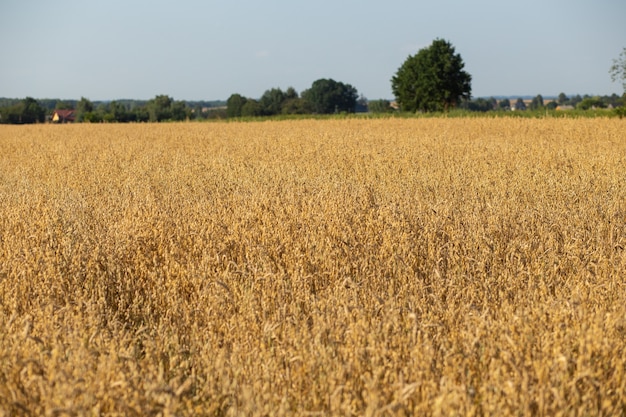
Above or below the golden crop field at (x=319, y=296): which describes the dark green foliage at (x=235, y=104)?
above

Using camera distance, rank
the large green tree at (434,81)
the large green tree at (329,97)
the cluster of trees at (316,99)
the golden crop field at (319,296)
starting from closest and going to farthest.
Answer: the golden crop field at (319,296), the large green tree at (434,81), the cluster of trees at (316,99), the large green tree at (329,97)

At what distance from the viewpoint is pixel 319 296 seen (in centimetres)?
457

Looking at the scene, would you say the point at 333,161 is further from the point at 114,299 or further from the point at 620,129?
the point at 620,129

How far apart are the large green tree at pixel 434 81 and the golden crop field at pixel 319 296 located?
58.9 metres

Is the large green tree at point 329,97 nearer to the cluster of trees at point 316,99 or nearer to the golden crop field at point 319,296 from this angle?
the cluster of trees at point 316,99

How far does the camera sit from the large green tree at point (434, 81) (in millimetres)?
69000

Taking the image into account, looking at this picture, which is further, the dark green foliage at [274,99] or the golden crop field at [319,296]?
the dark green foliage at [274,99]

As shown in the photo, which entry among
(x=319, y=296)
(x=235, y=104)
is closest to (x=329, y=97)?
(x=235, y=104)

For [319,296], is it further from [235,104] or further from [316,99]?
[316,99]

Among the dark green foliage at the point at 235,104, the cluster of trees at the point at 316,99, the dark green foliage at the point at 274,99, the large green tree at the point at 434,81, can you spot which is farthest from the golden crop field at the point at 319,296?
the dark green foliage at the point at 274,99

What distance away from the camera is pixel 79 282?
17.1 ft

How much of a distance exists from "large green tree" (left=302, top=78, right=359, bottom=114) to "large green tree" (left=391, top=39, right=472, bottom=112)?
59.0m

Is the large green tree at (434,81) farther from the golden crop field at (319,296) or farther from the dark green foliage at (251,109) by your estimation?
the golden crop field at (319,296)

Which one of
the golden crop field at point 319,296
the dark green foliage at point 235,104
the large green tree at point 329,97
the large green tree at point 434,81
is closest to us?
the golden crop field at point 319,296
